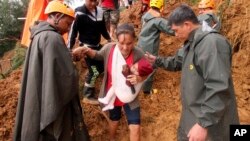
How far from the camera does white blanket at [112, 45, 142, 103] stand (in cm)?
374

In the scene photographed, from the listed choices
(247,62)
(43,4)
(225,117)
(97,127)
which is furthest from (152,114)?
(225,117)

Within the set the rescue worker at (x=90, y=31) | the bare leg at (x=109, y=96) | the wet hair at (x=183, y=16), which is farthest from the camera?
the rescue worker at (x=90, y=31)

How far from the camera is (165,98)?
6195 millimetres

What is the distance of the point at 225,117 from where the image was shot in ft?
9.33

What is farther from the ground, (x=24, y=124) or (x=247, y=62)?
(x=24, y=124)

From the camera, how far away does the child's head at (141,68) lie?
3684mm

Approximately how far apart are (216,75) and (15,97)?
3.46 m

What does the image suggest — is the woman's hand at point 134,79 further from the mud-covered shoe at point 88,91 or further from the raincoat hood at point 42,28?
the mud-covered shoe at point 88,91

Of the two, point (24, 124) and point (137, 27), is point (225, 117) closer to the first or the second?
point (24, 124)

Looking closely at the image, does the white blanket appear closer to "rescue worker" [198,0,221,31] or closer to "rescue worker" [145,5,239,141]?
"rescue worker" [145,5,239,141]

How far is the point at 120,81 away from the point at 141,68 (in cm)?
29

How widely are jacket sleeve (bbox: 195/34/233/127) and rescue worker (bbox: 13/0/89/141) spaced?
116 cm

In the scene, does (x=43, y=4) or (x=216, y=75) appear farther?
(x=43, y=4)

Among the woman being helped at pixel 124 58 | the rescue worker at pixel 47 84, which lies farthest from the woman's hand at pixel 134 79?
the rescue worker at pixel 47 84
